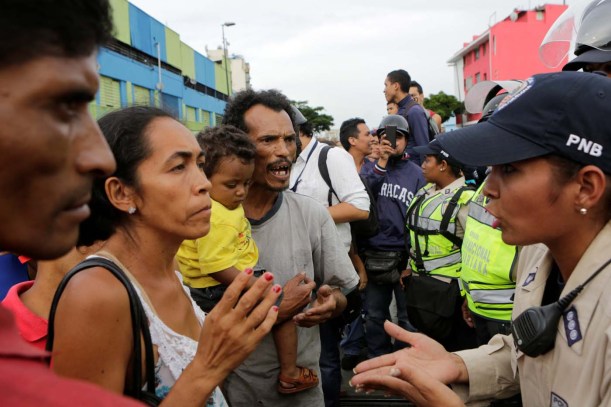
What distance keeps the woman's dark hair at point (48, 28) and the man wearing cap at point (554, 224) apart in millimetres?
1317

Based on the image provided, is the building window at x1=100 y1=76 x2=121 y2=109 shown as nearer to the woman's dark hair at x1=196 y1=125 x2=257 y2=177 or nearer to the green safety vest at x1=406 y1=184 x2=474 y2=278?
the green safety vest at x1=406 y1=184 x2=474 y2=278

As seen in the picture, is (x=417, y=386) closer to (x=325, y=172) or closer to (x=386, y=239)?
(x=325, y=172)

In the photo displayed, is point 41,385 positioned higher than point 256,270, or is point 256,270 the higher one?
point 41,385

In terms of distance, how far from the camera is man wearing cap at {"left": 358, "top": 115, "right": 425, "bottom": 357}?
5.34 m

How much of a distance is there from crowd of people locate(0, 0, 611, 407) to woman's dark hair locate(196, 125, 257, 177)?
12 millimetres

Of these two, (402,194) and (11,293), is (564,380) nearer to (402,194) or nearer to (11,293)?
(11,293)

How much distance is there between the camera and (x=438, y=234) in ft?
14.0

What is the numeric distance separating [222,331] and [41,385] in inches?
40.9

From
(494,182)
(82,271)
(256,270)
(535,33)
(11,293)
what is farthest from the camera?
(535,33)

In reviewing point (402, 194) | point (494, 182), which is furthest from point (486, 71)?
point (494, 182)

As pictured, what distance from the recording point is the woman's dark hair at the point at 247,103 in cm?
308

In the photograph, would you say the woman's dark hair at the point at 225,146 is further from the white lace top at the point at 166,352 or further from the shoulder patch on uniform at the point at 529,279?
the shoulder patch on uniform at the point at 529,279

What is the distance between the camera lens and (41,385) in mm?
539

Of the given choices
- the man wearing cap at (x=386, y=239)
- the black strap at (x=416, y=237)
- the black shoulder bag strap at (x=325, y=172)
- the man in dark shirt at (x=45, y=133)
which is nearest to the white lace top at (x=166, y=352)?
the man in dark shirt at (x=45, y=133)
